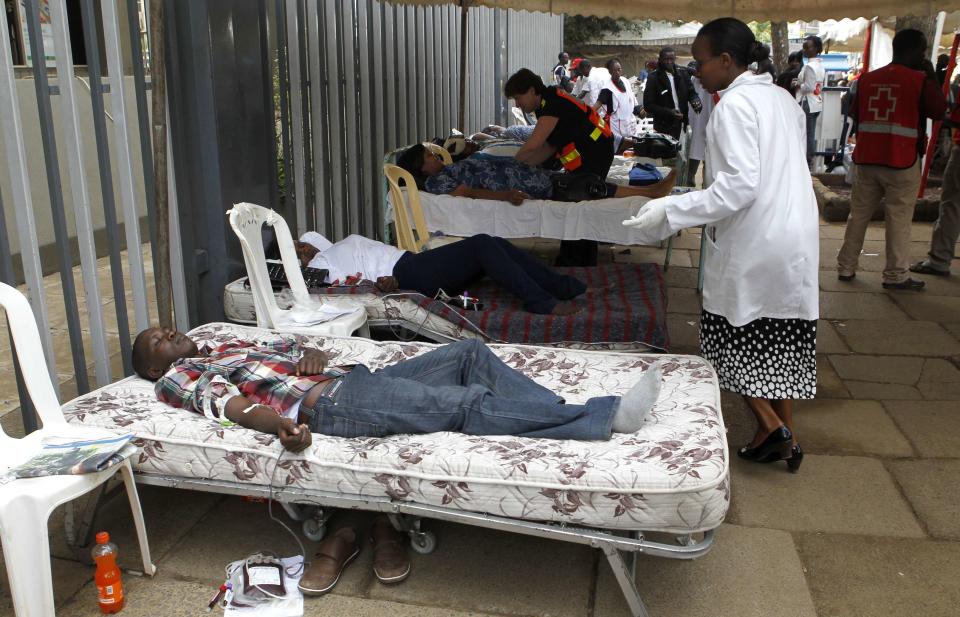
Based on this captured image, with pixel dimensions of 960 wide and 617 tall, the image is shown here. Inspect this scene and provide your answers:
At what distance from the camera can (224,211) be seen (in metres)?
4.25

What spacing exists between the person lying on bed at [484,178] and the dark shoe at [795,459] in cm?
279

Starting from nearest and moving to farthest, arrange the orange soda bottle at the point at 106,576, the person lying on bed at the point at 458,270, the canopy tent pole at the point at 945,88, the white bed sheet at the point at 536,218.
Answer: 1. the orange soda bottle at the point at 106,576
2. the person lying on bed at the point at 458,270
3. the white bed sheet at the point at 536,218
4. the canopy tent pole at the point at 945,88

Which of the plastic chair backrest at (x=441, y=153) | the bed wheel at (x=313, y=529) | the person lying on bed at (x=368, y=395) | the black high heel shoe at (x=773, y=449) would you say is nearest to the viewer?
the person lying on bed at (x=368, y=395)

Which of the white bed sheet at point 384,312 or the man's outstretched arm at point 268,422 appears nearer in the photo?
the man's outstretched arm at point 268,422

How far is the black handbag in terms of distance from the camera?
5844mm

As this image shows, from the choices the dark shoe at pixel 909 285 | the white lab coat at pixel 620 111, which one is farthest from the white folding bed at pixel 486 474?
the white lab coat at pixel 620 111

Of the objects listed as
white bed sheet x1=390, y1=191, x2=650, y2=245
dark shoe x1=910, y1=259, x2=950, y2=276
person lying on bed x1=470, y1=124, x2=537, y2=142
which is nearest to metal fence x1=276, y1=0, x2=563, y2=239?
person lying on bed x1=470, y1=124, x2=537, y2=142

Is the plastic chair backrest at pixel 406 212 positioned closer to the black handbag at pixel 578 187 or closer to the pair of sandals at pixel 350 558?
the black handbag at pixel 578 187

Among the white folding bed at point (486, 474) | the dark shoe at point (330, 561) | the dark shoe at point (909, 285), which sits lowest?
the dark shoe at point (330, 561)

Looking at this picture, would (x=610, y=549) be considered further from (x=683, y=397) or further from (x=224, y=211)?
(x=224, y=211)

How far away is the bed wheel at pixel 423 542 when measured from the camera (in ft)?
9.25

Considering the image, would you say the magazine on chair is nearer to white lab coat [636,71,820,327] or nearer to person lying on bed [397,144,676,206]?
white lab coat [636,71,820,327]

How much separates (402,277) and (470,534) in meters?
1.90

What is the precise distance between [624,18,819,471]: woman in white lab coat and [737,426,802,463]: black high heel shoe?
16 cm
